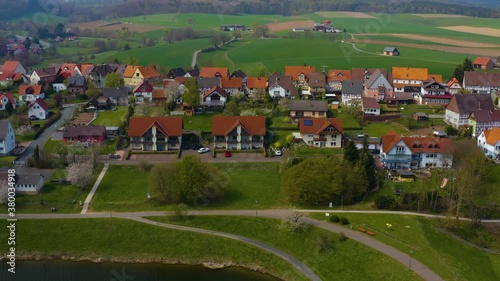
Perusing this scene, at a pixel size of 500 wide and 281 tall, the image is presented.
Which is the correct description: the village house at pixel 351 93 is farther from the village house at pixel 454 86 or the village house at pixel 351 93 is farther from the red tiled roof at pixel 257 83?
the village house at pixel 454 86

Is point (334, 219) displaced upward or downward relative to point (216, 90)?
downward

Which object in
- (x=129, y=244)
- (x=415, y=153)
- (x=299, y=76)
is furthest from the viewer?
(x=299, y=76)

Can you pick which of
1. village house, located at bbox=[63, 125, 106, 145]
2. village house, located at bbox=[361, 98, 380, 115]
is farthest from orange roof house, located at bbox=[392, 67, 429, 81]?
village house, located at bbox=[63, 125, 106, 145]

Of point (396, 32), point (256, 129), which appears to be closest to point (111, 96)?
point (256, 129)

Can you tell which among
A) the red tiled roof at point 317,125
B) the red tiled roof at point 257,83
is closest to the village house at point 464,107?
the red tiled roof at point 317,125

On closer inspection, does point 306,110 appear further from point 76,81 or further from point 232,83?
point 76,81

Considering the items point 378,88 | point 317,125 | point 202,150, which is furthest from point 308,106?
point 202,150

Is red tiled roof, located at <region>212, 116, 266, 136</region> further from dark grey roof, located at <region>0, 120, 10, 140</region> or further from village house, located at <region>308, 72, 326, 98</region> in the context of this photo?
village house, located at <region>308, 72, 326, 98</region>

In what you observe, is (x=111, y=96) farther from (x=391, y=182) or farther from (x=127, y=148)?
(x=391, y=182)
